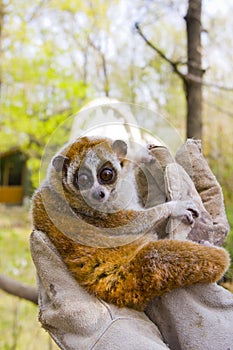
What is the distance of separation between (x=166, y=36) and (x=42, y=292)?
5.95m

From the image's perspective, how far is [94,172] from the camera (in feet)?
4.98

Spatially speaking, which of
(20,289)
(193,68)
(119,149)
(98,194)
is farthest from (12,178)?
(98,194)

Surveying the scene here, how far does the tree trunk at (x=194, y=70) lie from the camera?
3.06 m

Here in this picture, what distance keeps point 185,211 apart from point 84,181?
1.01 ft

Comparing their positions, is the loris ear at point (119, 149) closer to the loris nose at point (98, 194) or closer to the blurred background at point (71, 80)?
the loris nose at point (98, 194)

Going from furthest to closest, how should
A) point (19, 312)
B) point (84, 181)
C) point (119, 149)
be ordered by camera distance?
1. point (19, 312)
2. point (119, 149)
3. point (84, 181)

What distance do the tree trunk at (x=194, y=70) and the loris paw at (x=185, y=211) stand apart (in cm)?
166

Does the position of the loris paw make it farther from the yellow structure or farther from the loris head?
the yellow structure

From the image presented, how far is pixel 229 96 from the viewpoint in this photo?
701 cm

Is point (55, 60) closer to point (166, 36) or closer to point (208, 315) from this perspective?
point (166, 36)

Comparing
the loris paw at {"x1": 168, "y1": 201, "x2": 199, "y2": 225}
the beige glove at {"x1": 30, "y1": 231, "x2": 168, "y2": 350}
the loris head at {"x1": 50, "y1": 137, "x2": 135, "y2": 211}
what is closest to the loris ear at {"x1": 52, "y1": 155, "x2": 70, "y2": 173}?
the loris head at {"x1": 50, "y1": 137, "x2": 135, "y2": 211}

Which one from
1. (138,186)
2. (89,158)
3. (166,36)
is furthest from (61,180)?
(166,36)

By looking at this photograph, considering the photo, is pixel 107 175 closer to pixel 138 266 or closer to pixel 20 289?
pixel 138 266

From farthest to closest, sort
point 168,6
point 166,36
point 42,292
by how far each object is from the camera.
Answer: point 166,36
point 168,6
point 42,292
